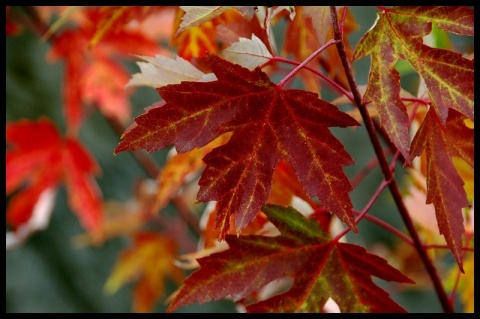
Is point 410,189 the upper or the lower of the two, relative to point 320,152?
lower

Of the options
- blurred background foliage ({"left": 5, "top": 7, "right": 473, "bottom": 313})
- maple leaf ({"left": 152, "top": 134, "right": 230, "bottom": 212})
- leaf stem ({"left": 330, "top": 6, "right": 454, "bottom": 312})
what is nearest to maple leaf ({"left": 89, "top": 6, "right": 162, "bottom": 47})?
maple leaf ({"left": 152, "top": 134, "right": 230, "bottom": 212})

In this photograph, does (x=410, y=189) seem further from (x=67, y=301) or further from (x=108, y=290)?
(x=67, y=301)

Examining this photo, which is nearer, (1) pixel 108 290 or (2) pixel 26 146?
(2) pixel 26 146

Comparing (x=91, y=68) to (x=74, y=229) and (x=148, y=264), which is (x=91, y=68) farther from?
(x=74, y=229)

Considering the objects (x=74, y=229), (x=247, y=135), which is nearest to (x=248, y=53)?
(x=247, y=135)
